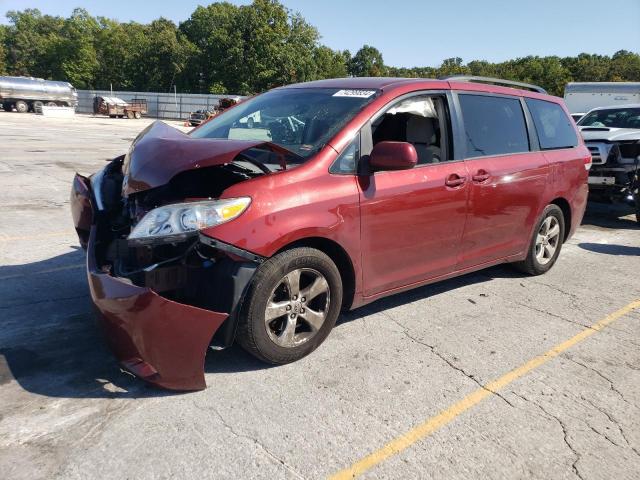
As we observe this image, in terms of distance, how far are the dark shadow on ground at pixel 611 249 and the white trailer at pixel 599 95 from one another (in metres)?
15.7

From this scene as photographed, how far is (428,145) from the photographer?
4199 mm

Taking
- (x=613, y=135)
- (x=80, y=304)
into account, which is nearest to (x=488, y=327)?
(x=80, y=304)

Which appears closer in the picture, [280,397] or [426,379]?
[280,397]

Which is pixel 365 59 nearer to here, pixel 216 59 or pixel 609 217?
pixel 216 59

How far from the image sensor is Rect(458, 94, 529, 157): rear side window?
4.46 m

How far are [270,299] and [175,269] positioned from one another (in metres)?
0.59

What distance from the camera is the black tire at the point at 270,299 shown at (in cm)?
308

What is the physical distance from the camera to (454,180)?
417 centimetres

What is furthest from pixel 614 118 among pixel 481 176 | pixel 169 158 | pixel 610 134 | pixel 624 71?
pixel 624 71

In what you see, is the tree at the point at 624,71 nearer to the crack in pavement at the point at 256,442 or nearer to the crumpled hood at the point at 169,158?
the crumpled hood at the point at 169,158

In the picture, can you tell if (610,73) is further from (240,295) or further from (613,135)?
(240,295)

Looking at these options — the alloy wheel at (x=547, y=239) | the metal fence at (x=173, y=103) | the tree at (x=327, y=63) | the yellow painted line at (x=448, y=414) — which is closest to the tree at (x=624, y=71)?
the tree at (x=327, y=63)

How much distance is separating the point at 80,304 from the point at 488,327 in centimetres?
321

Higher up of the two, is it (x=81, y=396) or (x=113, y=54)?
(x=113, y=54)
